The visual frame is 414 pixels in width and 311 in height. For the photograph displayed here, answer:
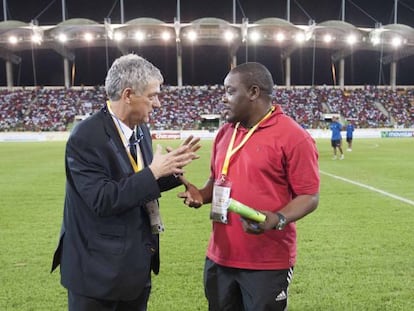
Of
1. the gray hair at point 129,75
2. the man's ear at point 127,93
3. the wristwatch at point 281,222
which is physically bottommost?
the wristwatch at point 281,222

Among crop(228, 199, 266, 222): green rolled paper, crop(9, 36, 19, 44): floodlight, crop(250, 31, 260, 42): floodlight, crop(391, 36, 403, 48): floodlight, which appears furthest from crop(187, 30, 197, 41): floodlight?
crop(228, 199, 266, 222): green rolled paper

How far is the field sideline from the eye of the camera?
4516 mm

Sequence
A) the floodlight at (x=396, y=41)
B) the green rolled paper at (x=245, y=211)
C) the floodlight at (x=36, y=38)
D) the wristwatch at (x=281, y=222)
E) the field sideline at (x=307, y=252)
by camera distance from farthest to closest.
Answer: the floodlight at (x=396, y=41)
the floodlight at (x=36, y=38)
the field sideline at (x=307, y=252)
the wristwatch at (x=281, y=222)
the green rolled paper at (x=245, y=211)

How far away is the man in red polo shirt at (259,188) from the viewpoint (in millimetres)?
2645

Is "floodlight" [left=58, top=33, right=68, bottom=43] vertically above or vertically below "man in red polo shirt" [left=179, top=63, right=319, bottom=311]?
above

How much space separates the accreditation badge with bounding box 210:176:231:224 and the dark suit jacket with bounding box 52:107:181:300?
414 millimetres

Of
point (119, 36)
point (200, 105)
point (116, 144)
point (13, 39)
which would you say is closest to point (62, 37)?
point (13, 39)

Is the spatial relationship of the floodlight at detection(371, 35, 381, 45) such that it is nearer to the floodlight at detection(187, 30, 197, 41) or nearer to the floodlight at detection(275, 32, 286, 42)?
the floodlight at detection(275, 32, 286, 42)

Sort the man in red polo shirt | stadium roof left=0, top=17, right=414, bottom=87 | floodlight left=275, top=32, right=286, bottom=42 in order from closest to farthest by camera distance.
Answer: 1. the man in red polo shirt
2. stadium roof left=0, top=17, right=414, bottom=87
3. floodlight left=275, top=32, right=286, bottom=42

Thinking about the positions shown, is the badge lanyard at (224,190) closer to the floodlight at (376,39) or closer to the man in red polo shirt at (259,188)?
the man in red polo shirt at (259,188)

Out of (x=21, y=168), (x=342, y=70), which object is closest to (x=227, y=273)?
(x=21, y=168)

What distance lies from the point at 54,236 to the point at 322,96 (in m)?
46.8

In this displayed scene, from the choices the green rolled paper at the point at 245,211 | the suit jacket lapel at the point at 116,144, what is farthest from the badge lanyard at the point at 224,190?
the suit jacket lapel at the point at 116,144

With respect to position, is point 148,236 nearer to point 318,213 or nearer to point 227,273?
point 227,273
